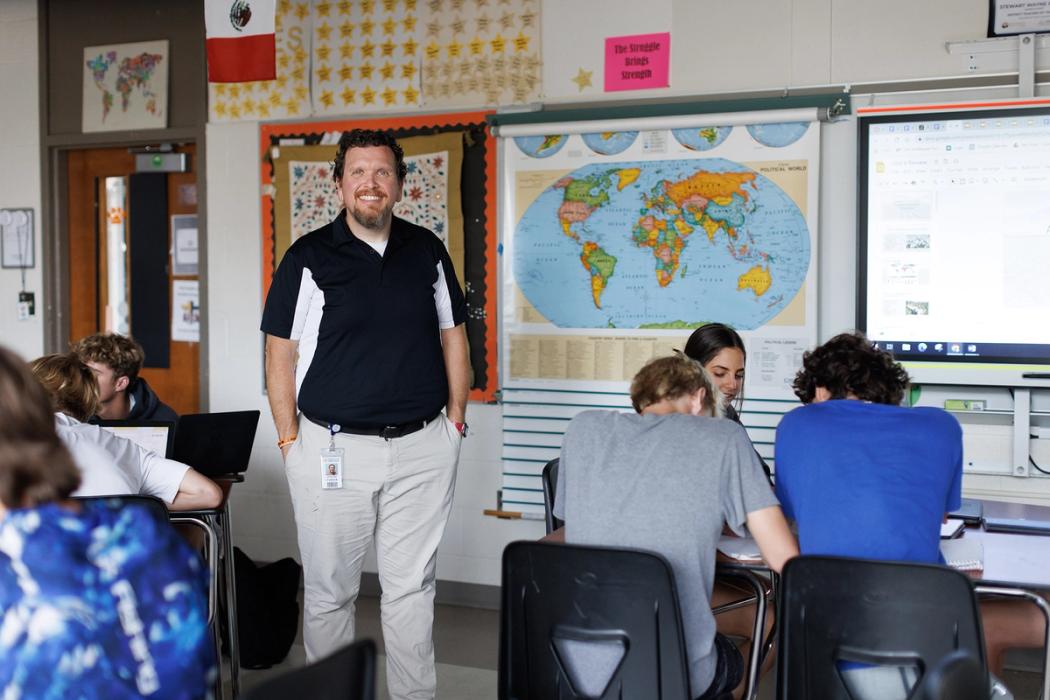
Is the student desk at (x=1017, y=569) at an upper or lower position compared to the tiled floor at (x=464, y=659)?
upper

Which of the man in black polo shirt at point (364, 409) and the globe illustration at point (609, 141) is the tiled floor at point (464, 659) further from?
the globe illustration at point (609, 141)

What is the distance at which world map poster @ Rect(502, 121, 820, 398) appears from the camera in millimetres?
3994

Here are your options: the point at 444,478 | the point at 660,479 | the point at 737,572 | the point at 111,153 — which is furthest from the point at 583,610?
the point at 111,153

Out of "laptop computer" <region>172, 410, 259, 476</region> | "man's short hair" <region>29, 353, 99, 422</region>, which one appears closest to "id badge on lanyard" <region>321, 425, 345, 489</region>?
"laptop computer" <region>172, 410, 259, 476</region>

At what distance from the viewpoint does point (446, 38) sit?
4473 millimetres

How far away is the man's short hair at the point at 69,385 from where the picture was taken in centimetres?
273

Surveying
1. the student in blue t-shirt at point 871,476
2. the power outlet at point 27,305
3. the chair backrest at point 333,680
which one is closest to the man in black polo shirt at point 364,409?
the student in blue t-shirt at point 871,476

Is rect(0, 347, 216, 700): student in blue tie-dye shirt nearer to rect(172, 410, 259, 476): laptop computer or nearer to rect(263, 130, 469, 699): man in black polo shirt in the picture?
rect(263, 130, 469, 699): man in black polo shirt

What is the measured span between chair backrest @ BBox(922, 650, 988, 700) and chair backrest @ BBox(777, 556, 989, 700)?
52cm

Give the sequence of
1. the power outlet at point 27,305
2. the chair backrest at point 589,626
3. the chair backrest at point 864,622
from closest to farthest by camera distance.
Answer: the chair backrest at point 864,622
the chair backrest at point 589,626
the power outlet at point 27,305

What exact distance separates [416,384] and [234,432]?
739 mm

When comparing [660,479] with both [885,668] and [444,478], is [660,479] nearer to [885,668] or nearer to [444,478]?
[885,668]

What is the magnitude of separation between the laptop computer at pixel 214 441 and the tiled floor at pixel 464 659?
0.80 meters

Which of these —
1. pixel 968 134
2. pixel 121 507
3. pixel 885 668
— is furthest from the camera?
pixel 968 134
